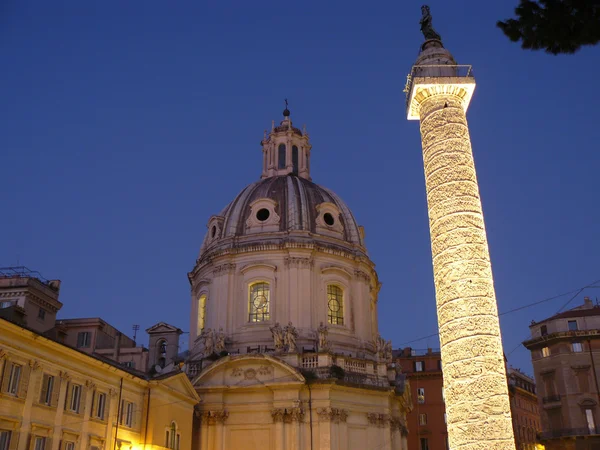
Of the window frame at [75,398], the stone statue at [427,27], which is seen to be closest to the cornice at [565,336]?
the stone statue at [427,27]

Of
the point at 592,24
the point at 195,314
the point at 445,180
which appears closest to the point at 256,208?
the point at 195,314

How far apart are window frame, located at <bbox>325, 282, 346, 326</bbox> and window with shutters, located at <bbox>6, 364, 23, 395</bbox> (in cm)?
2354

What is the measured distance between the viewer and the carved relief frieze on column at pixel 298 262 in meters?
A: 44.8

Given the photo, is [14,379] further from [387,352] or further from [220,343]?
[387,352]

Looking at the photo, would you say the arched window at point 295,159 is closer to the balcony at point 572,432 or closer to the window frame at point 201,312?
the window frame at point 201,312

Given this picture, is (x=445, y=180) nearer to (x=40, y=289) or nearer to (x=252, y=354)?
(x=252, y=354)

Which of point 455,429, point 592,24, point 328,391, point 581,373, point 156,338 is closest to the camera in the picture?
point 592,24

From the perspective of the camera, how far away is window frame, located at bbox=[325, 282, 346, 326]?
45094 mm

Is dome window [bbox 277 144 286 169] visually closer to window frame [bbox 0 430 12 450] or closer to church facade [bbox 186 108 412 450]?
church facade [bbox 186 108 412 450]

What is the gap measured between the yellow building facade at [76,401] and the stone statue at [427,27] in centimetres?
1809

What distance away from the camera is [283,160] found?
2105 inches

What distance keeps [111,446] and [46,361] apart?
5.64 meters

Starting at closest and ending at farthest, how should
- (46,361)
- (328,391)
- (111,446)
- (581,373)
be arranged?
1. (46,361)
2. (111,446)
3. (328,391)
4. (581,373)

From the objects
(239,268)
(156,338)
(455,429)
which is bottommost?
(455,429)
